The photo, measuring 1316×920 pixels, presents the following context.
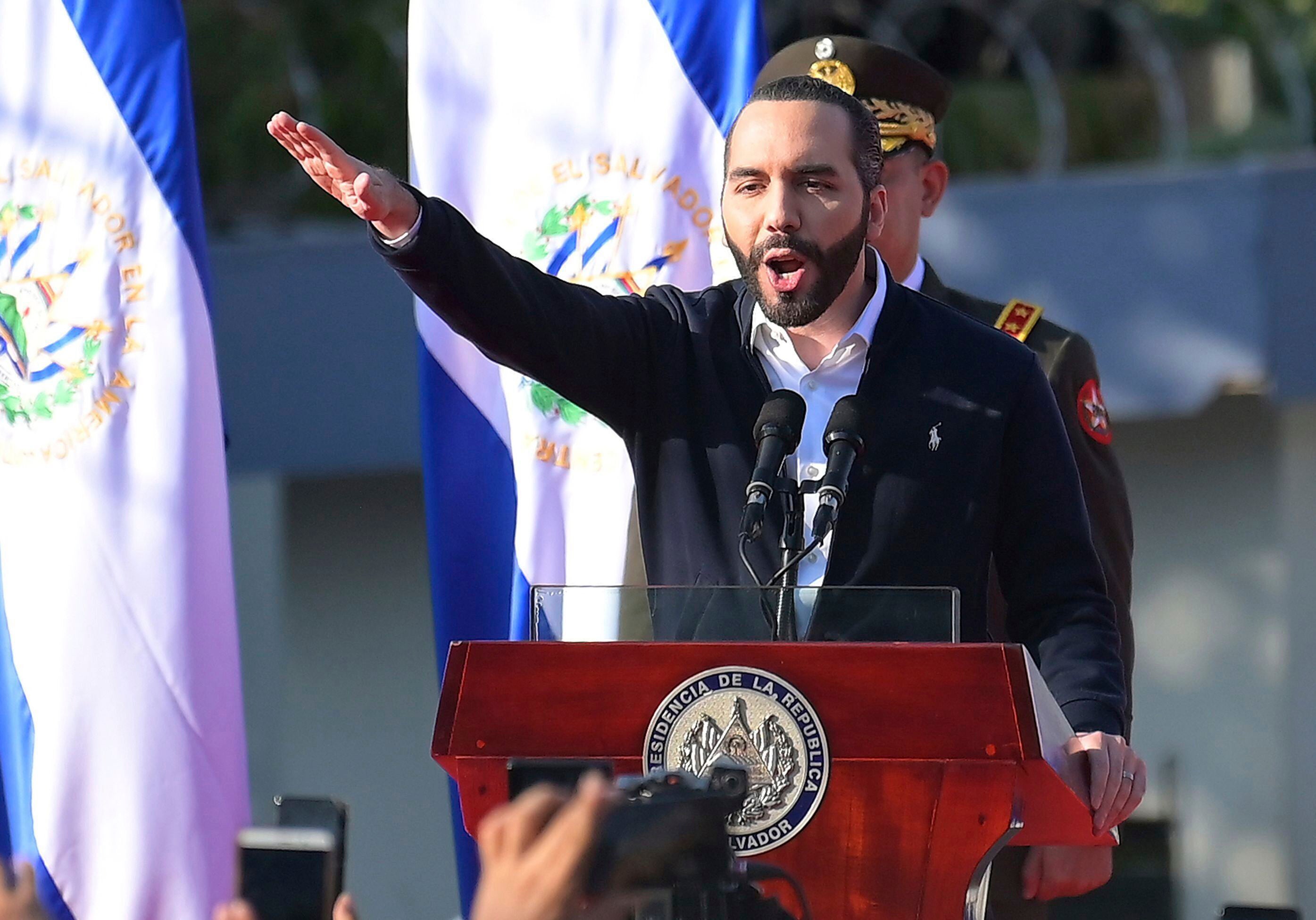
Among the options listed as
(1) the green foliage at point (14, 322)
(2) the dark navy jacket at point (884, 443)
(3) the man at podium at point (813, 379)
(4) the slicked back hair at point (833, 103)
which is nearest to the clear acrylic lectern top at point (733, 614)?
(3) the man at podium at point (813, 379)

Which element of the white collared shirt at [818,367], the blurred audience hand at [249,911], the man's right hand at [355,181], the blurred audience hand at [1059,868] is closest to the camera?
the blurred audience hand at [249,911]

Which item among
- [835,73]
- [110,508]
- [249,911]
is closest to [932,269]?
[835,73]

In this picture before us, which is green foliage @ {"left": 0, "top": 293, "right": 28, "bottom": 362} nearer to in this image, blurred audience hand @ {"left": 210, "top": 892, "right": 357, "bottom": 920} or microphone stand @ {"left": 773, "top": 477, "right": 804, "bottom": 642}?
microphone stand @ {"left": 773, "top": 477, "right": 804, "bottom": 642}

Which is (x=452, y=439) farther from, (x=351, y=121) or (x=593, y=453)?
(x=351, y=121)

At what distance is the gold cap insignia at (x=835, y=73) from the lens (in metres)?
3.73

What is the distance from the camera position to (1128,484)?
24.3 feet

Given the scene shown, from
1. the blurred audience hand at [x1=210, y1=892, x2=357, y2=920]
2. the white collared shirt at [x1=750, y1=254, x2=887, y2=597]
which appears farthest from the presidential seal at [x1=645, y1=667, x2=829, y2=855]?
the white collared shirt at [x1=750, y1=254, x2=887, y2=597]

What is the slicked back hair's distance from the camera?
2.59 m

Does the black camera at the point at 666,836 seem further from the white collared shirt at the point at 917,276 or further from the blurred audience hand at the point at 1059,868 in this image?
the white collared shirt at the point at 917,276

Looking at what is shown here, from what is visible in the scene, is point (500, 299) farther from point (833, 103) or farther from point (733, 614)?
point (733, 614)

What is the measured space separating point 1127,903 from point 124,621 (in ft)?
15.0

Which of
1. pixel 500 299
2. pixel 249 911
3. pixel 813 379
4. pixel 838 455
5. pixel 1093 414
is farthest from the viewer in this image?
pixel 1093 414

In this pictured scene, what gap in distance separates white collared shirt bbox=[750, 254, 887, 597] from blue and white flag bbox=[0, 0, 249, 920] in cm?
167

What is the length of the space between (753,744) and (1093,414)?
1.73m
